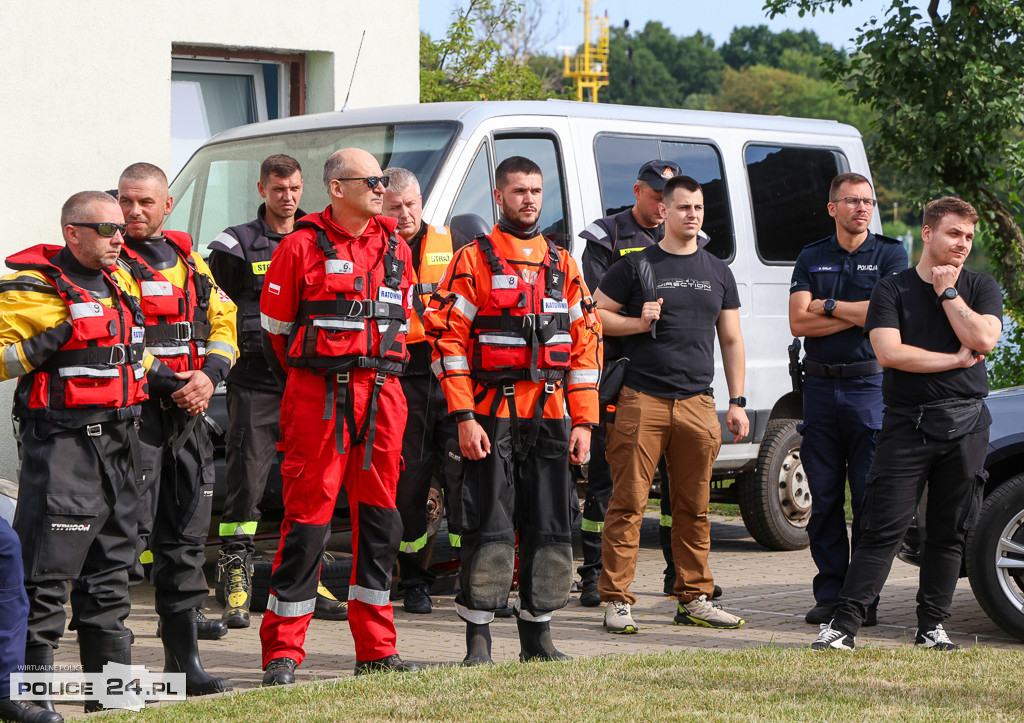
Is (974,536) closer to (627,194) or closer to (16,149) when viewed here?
(627,194)

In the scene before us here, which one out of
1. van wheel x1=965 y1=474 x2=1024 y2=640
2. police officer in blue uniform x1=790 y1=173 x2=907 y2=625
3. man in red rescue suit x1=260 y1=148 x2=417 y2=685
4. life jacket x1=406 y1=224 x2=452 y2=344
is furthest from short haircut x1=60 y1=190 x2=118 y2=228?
van wheel x1=965 y1=474 x2=1024 y2=640

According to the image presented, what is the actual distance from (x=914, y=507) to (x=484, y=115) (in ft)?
10.6

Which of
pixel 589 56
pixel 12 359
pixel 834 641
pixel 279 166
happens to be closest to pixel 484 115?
pixel 279 166

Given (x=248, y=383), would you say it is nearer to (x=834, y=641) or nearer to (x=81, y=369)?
(x=81, y=369)

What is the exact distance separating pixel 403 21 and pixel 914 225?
3913 inches

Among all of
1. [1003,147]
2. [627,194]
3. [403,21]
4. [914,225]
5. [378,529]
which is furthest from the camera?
[914,225]

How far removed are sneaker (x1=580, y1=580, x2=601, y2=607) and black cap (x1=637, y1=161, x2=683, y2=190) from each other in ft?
7.27

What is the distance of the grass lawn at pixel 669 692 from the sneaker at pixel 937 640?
0.56ft

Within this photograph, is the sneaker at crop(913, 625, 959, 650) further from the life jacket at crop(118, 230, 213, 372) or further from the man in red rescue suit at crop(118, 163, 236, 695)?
the life jacket at crop(118, 230, 213, 372)

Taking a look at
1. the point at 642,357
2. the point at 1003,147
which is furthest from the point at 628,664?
the point at 1003,147

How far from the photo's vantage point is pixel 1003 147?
13.6 metres

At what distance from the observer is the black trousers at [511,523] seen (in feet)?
19.6

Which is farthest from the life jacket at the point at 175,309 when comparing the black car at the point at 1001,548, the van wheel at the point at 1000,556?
the van wheel at the point at 1000,556

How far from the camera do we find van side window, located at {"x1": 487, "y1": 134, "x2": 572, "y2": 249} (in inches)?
318
